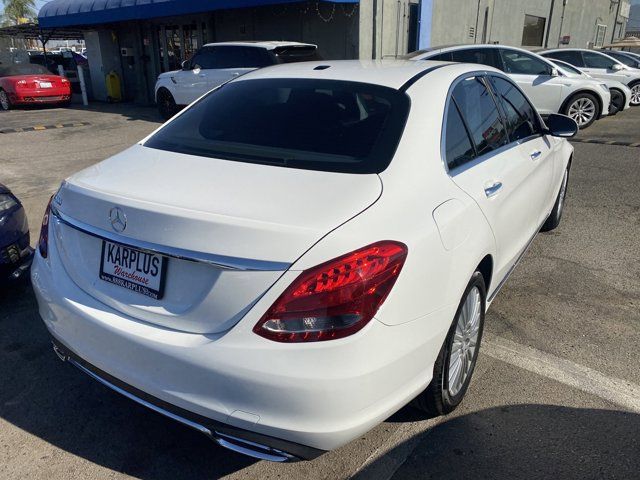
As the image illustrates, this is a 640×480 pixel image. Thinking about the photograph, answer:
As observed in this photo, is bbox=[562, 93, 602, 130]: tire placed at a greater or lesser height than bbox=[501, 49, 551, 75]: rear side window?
lesser

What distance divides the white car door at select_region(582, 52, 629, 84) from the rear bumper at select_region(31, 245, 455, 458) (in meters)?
14.2

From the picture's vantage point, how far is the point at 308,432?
1.86 meters

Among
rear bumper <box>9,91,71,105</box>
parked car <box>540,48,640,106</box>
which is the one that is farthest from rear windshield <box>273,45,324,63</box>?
rear bumper <box>9,91,71,105</box>

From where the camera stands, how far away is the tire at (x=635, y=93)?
48.1 ft

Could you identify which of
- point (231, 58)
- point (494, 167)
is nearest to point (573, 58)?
point (231, 58)

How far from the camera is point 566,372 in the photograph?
2.99 m

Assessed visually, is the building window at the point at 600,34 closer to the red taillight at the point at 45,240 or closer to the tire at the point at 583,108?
the tire at the point at 583,108

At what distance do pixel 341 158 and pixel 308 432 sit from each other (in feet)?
3.79

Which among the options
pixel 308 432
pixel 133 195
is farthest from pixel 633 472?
pixel 133 195

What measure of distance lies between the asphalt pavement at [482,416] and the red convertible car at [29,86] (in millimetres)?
14292

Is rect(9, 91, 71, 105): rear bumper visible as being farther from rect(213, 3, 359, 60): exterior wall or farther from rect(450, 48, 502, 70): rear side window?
rect(450, 48, 502, 70): rear side window

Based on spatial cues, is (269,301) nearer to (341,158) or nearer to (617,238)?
(341,158)

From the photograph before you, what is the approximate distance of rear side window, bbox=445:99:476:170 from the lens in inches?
101

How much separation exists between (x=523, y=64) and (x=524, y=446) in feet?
33.8
